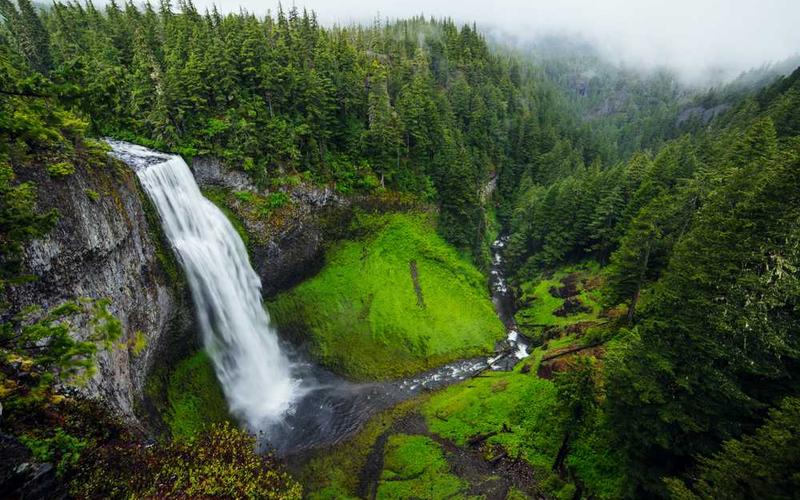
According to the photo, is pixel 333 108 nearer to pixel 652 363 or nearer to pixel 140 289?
pixel 140 289

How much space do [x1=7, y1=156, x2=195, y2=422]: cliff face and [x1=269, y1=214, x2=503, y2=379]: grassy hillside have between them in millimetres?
14111

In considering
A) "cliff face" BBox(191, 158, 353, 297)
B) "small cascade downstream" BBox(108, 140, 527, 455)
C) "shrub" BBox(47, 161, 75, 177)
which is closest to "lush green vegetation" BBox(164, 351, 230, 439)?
"small cascade downstream" BBox(108, 140, 527, 455)

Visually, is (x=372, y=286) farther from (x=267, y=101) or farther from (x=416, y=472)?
(x=267, y=101)

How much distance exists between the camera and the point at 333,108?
53188 millimetres

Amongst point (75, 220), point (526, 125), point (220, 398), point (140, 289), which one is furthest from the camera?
point (526, 125)

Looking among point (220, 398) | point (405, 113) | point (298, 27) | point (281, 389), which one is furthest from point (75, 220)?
point (298, 27)

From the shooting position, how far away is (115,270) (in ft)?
81.6

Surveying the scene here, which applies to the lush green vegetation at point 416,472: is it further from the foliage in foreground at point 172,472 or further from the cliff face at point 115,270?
the cliff face at point 115,270

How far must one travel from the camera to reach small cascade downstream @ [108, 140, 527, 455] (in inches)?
1265

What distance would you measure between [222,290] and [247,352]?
640 cm

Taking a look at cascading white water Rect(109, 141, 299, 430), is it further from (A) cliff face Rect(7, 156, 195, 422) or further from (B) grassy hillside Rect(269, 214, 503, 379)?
(B) grassy hillside Rect(269, 214, 503, 379)

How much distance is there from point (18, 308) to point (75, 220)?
671 centimetres

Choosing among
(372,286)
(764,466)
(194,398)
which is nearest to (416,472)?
(194,398)

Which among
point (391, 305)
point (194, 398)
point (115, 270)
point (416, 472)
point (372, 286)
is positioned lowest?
point (416, 472)
